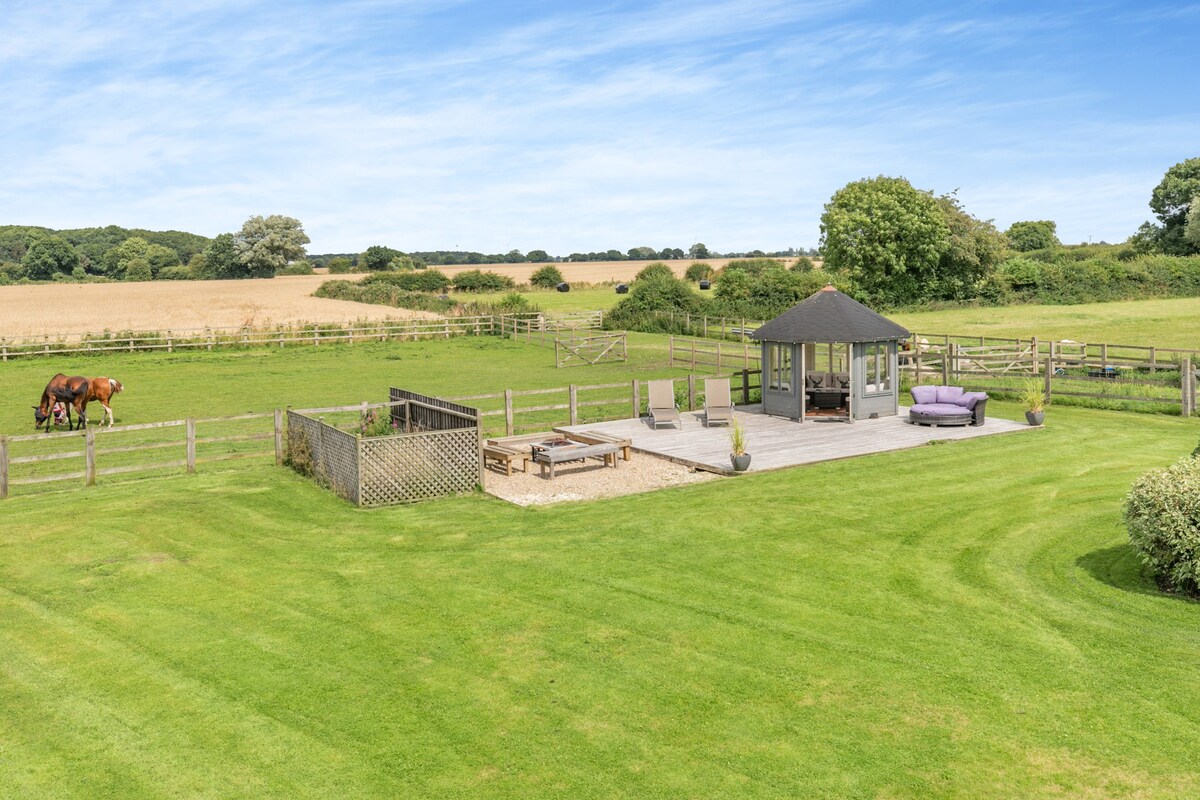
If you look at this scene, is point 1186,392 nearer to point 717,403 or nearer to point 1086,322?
point 717,403

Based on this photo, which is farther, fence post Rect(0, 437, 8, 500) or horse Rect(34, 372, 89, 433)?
horse Rect(34, 372, 89, 433)

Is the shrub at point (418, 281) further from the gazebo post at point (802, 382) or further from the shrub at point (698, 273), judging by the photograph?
the gazebo post at point (802, 382)

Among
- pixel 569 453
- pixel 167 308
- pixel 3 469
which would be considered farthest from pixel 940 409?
pixel 167 308

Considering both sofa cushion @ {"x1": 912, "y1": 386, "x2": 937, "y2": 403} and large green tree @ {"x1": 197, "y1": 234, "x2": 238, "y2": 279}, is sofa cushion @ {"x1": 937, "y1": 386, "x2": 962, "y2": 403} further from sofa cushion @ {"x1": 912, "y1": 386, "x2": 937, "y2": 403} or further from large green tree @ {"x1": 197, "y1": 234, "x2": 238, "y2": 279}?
large green tree @ {"x1": 197, "y1": 234, "x2": 238, "y2": 279}

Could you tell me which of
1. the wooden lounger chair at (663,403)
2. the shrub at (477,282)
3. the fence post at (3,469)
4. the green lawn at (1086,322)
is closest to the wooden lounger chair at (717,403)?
the wooden lounger chair at (663,403)

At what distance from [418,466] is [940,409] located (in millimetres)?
11301

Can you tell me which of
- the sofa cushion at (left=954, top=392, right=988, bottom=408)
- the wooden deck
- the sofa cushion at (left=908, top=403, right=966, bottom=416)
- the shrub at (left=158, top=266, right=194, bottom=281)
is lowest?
the wooden deck

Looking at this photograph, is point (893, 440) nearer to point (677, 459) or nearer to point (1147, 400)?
point (677, 459)

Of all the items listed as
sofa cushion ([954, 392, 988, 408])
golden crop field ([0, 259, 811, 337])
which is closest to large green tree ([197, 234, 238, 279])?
golden crop field ([0, 259, 811, 337])

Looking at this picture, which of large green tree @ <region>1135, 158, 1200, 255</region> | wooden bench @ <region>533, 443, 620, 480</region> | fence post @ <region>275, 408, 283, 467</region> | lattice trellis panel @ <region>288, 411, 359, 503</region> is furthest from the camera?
large green tree @ <region>1135, 158, 1200, 255</region>

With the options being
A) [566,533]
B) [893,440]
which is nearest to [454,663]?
[566,533]

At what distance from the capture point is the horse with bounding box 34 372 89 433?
20453mm

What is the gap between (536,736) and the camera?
6.94m

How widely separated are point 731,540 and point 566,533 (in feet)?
6.94
